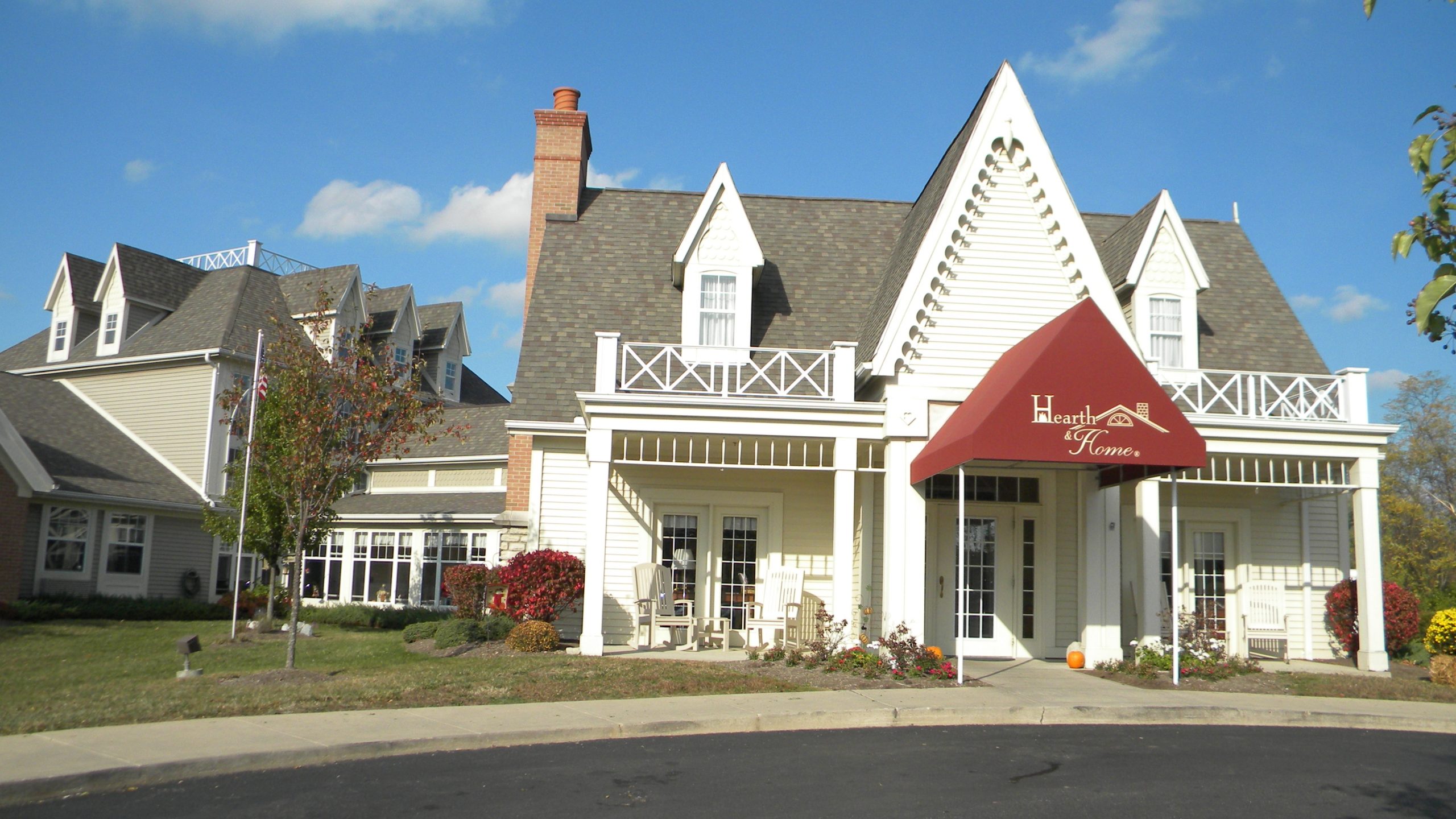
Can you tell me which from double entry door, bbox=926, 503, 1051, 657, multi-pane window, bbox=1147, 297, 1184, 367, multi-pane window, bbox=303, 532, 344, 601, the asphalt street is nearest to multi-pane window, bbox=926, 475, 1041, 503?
double entry door, bbox=926, 503, 1051, 657

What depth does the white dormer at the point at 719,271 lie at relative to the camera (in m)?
17.8

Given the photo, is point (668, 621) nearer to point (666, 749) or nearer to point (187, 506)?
point (666, 749)

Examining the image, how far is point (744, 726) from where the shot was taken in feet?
33.4

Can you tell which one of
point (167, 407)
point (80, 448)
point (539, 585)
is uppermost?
point (167, 407)

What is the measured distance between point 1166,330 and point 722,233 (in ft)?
26.5

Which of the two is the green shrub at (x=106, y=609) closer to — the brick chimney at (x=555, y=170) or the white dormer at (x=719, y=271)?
the brick chimney at (x=555, y=170)

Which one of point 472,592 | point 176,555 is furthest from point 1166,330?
point 176,555

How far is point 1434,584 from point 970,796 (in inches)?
1598

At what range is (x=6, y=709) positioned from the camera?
415 inches

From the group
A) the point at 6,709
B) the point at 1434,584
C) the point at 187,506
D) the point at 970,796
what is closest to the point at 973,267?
the point at 970,796

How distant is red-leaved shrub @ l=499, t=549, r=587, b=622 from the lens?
15922 mm

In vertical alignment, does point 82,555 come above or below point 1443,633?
above

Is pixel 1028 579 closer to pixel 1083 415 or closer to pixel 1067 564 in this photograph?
pixel 1067 564

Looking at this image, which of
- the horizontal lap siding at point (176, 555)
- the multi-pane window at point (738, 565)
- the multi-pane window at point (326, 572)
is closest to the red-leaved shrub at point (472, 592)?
the multi-pane window at point (738, 565)
